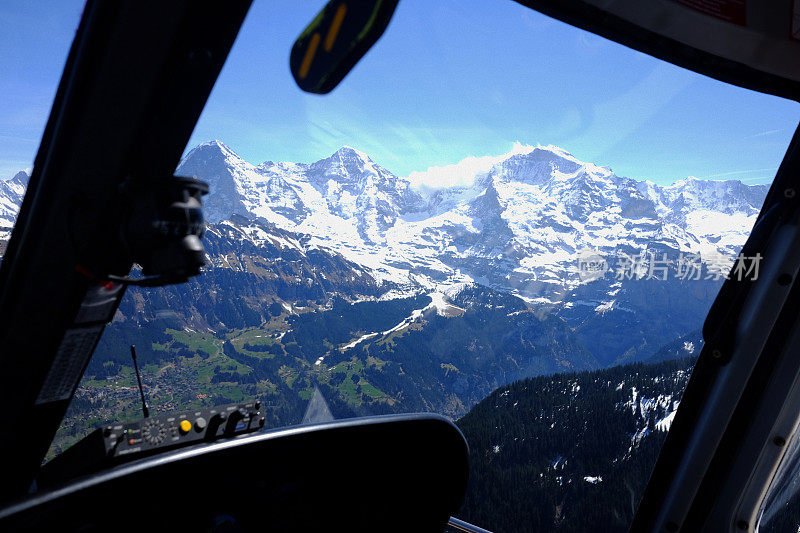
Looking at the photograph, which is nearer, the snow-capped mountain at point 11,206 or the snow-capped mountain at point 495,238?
the snow-capped mountain at point 11,206

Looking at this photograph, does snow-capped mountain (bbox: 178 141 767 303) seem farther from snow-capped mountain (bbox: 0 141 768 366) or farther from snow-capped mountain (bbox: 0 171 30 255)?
snow-capped mountain (bbox: 0 171 30 255)

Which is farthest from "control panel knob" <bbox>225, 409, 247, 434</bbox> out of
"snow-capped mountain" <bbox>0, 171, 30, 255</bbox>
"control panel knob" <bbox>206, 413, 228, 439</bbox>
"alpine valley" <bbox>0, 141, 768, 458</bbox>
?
"alpine valley" <bbox>0, 141, 768, 458</bbox>

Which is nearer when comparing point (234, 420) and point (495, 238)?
point (234, 420)

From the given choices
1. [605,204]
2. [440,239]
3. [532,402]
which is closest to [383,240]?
[440,239]

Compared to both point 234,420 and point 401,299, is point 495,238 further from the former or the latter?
point 234,420

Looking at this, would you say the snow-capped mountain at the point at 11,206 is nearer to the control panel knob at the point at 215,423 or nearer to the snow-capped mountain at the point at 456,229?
the control panel knob at the point at 215,423

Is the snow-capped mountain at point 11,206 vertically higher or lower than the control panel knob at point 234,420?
higher

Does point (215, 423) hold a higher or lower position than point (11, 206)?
lower

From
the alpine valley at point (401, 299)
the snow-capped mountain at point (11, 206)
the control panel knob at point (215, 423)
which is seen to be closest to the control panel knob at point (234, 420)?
the control panel knob at point (215, 423)

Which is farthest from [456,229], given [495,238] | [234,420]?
[234,420]

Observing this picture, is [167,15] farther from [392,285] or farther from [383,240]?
[383,240]
